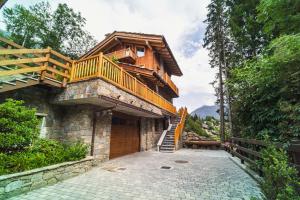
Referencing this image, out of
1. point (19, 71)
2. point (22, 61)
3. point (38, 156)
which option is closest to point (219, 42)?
point (22, 61)

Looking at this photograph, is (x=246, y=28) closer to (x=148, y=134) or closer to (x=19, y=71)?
(x=148, y=134)

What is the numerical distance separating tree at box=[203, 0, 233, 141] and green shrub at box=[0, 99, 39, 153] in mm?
15750

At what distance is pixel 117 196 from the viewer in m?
3.95

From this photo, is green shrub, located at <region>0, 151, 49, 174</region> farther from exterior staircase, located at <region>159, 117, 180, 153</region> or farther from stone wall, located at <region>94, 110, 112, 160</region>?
exterior staircase, located at <region>159, 117, 180, 153</region>

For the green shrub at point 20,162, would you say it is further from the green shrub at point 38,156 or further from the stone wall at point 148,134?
the stone wall at point 148,134

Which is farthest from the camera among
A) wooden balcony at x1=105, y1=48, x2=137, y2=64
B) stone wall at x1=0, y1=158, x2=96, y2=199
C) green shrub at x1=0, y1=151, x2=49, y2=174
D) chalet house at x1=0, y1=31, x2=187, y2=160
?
wooden balcony at x1=105, y1=48, x2=137, y2=64

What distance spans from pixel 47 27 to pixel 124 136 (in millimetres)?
19270

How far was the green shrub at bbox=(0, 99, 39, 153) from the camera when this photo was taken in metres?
4.46

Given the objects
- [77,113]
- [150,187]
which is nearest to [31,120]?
[77,113]

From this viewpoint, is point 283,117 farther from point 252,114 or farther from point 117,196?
point 117,196

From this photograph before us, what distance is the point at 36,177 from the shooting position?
434cm

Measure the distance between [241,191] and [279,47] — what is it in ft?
13.4

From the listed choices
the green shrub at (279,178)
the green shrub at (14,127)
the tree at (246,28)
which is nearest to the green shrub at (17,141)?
the green shrub at (14,127)

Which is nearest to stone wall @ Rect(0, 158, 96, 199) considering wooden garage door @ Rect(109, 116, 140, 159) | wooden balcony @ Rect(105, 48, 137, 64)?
wooden garage door @ Rect(109, 116, 140, 159)
